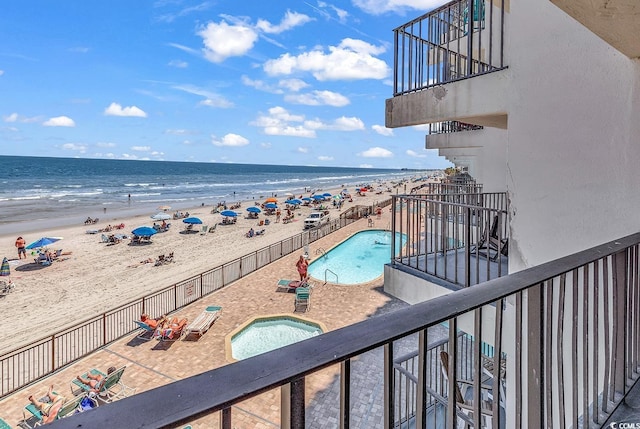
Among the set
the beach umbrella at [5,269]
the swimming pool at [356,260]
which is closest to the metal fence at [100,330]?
the swimming pool at [356,260]

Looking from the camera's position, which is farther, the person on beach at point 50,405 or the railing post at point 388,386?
the person on beach at point 50,405

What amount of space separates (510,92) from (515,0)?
100 cm

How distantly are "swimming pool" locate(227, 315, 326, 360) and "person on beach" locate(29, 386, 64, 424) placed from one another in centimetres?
381

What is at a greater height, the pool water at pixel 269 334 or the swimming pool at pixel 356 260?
the swimming pool at pixel 356 260

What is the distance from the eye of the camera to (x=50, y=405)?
24.4 feet

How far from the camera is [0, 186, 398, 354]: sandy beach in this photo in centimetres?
1351

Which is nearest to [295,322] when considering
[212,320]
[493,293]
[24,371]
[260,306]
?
[260,306]

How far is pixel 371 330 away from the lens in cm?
111

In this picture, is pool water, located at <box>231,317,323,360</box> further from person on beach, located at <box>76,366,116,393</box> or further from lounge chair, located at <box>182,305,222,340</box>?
person on beach, located at <box>76,366,116,393</box>

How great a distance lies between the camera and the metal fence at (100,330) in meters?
9.07

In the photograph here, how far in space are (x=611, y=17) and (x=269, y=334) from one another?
10922mm

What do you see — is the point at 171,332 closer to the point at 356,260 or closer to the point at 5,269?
the point at 356,260

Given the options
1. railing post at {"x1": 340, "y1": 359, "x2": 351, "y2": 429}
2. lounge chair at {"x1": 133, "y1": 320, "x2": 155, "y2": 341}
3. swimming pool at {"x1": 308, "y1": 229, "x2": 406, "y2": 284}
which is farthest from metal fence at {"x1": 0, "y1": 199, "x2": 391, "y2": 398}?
railing post at {"x1": 340, "y1": 359, "x2": 351, "y2": 429}

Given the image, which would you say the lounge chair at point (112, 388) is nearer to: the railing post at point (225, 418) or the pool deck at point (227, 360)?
the pool deck at point (227, 360)
